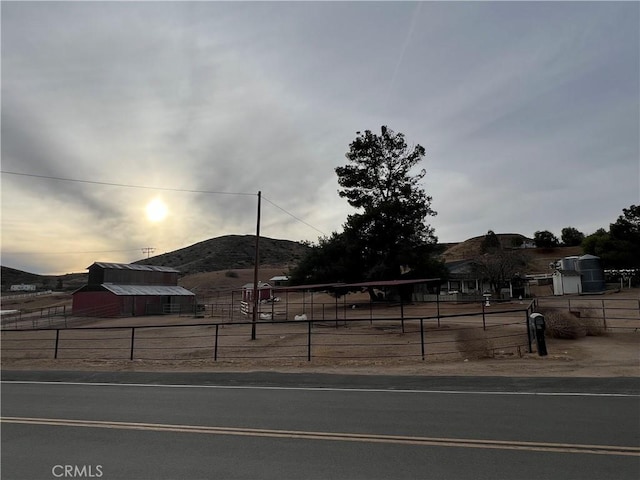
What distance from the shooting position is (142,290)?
60.7 meters

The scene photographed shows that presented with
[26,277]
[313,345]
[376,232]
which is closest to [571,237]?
[376,232]

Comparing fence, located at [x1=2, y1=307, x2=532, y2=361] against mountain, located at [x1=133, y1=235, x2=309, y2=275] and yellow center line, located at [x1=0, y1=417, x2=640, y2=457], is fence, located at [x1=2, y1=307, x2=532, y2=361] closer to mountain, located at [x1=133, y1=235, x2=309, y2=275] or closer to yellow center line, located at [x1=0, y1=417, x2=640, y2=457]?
yellow center line, located at [x1=0, y1=417, x2=640, y2=457]

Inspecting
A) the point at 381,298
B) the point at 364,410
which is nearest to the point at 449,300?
the point at 381,298

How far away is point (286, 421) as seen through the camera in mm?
7230

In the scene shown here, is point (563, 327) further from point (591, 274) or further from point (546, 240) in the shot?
point (546, 240)

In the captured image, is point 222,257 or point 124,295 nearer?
point 124,295

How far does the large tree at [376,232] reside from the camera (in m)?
50.7

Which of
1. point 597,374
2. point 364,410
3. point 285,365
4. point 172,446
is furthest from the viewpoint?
point 285,365

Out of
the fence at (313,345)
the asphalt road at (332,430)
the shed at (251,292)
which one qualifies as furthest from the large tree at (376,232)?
the asphalt road at (332,430)

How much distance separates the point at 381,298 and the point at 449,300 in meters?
9.07

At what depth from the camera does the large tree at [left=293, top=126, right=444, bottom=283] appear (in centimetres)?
5066

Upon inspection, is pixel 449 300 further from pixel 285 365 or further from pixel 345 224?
pixel 285 365

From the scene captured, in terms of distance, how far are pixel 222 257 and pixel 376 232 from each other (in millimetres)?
127427

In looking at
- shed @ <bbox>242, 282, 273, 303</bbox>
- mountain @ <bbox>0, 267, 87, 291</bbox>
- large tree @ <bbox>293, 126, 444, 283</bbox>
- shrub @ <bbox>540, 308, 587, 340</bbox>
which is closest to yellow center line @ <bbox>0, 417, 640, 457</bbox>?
shrub @ <bbox>540, 308, 587, 340</bbox>
